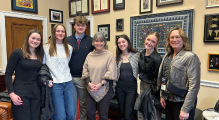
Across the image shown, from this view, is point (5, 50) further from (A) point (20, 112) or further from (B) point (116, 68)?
(B) point (116, 68)

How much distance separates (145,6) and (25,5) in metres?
2.60

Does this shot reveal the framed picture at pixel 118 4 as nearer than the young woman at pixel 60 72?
No

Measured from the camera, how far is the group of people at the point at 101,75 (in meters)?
1.45

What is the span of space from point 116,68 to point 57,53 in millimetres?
717

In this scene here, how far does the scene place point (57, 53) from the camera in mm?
1804

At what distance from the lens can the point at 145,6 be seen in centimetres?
294

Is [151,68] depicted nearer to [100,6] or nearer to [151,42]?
[151,42]

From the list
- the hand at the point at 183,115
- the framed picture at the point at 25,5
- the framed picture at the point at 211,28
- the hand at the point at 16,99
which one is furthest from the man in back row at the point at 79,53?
the framed picture at the point at 25,5

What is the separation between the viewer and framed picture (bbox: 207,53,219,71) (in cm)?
227

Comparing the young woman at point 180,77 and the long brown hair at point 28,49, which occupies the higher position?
the long brown hair at point 28,49

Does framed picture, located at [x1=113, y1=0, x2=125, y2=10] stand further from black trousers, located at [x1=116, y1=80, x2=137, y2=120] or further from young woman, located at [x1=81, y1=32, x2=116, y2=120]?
black trousers, located at [x1=116, y1=80, x2=137, y2=120]

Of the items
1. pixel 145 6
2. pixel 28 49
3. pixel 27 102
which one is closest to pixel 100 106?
pixel 27 102

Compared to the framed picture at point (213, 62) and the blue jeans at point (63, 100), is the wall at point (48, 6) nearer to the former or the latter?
the blue jeans at point (63, 100)

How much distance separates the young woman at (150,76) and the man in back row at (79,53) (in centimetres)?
75
